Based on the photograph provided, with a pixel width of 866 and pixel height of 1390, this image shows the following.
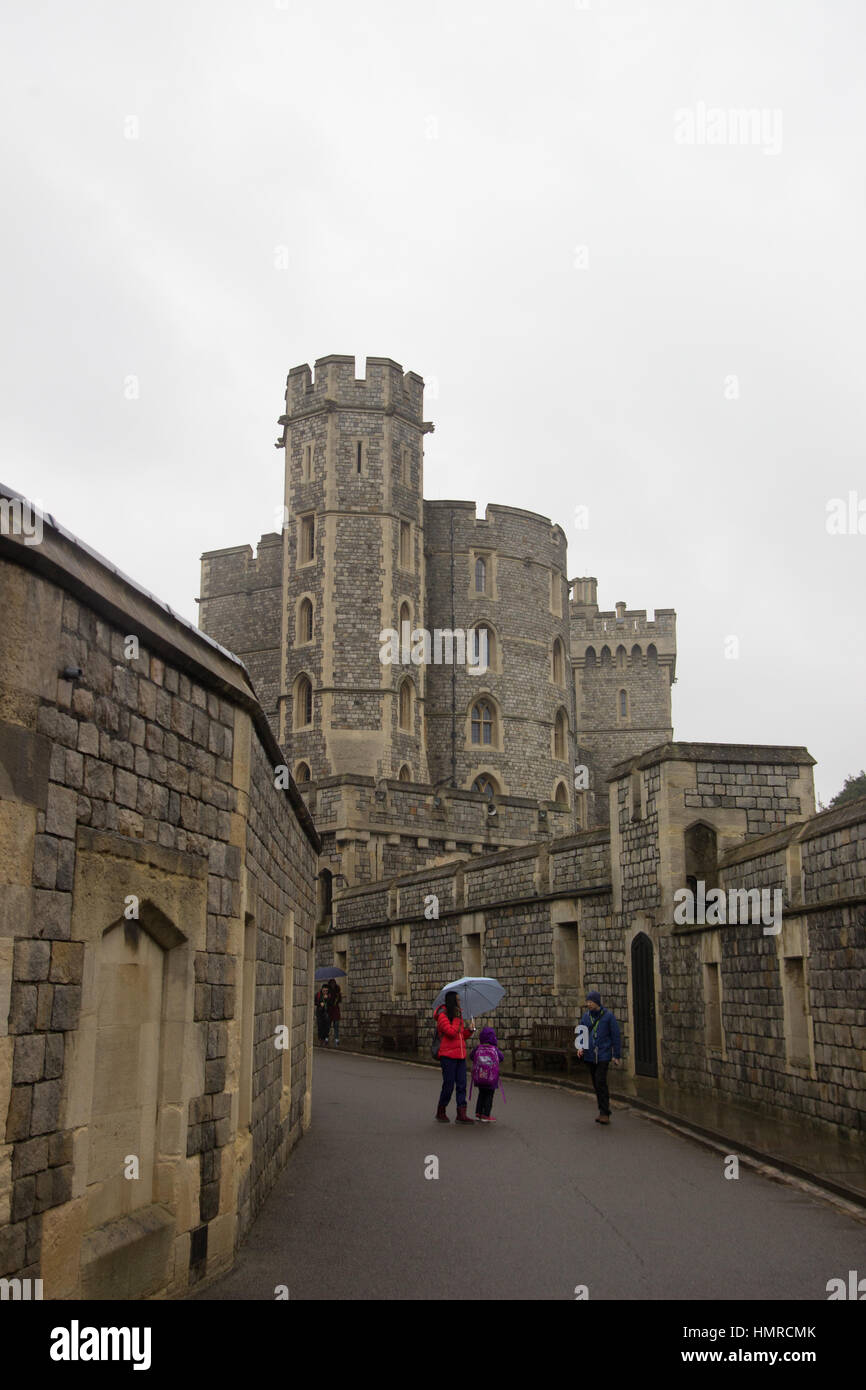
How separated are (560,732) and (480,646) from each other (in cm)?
498

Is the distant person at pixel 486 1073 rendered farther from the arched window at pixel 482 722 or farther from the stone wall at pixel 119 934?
the arched window at pixel 482 722

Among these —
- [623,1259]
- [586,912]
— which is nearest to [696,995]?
[586,912]

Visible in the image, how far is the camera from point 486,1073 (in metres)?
13.5

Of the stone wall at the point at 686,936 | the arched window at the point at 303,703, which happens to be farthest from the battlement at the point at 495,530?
the stone wall at the point at 686,936

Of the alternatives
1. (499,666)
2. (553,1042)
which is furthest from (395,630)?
(553,1042)

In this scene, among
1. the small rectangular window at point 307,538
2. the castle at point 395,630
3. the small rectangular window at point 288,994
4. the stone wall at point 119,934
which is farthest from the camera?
the small rectangular window at point 307,538

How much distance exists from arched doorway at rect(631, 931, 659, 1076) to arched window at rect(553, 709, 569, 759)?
30.8 m

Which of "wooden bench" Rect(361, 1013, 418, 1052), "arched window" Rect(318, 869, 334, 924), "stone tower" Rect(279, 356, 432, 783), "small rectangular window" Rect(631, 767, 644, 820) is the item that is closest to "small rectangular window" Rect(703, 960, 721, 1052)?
"small rectangular window" Rect(631, 767, 644, 820)

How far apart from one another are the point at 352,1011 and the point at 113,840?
24.1 metres

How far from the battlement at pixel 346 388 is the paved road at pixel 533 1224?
107 ft

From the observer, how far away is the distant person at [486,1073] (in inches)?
532

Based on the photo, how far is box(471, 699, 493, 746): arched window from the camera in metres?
45.8

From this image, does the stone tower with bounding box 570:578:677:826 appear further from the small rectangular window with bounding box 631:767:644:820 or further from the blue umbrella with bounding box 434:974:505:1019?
the blue umbrella with bounding box 434:974:505:1019

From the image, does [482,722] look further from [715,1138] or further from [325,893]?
[715,1138]
